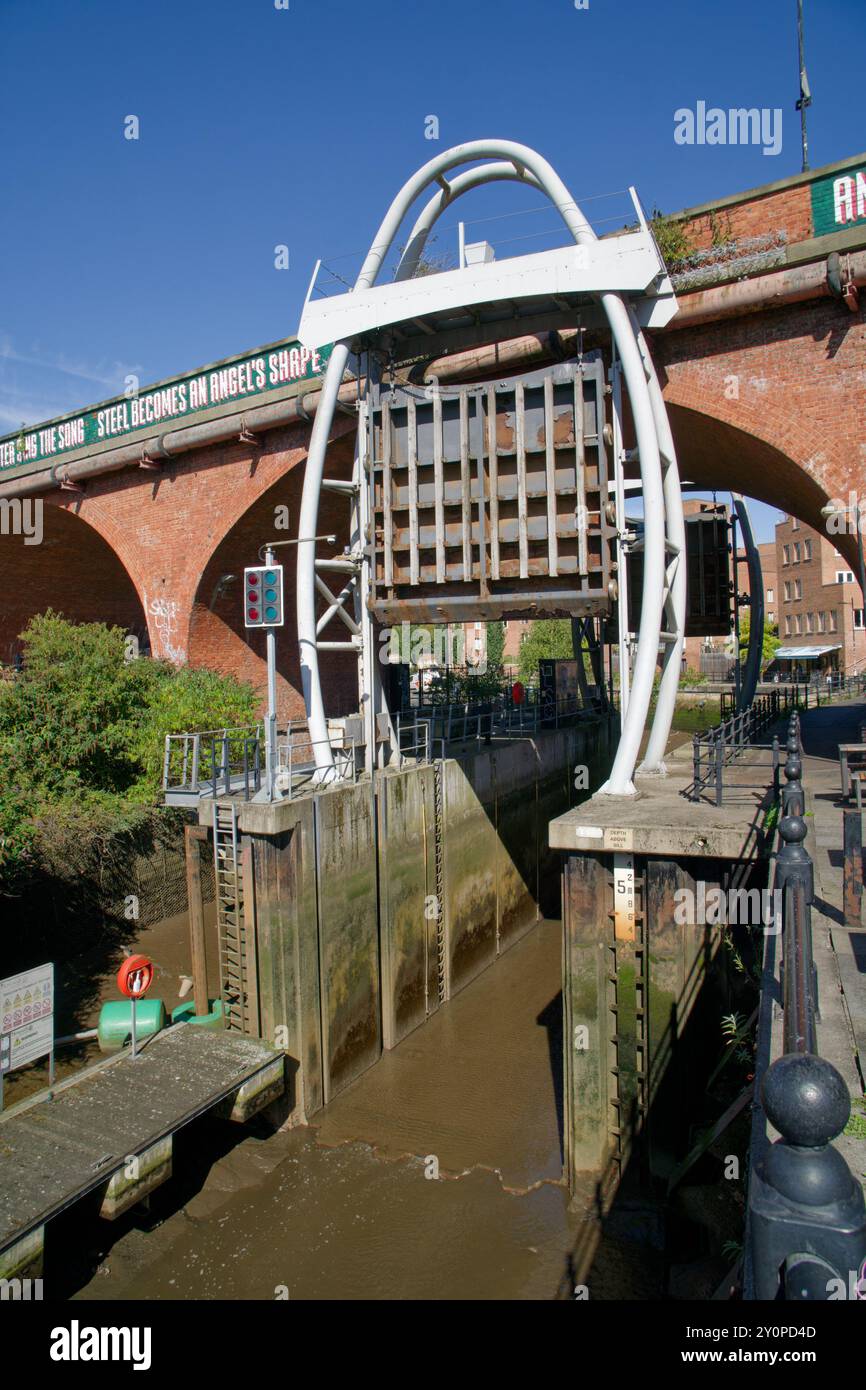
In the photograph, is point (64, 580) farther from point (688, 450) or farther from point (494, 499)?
point (494, 499)

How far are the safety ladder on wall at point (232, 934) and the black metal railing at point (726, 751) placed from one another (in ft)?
19.7

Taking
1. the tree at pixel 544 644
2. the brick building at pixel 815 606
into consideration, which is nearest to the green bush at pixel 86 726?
the tree at pixel 544 644

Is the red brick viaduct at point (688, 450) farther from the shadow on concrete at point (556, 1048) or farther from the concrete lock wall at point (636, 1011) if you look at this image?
the shadow on concrete at point (556, 1048)

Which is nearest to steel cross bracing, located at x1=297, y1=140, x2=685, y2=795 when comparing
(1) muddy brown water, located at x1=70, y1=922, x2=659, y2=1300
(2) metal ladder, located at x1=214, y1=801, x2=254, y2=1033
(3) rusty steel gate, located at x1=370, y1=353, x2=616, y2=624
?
(3) rusty steel gate, located at x1=370, y1=353, x2=616, y2=624

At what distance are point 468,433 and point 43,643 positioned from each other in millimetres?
10465

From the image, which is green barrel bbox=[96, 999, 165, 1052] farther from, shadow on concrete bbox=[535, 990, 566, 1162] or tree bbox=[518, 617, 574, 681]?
tree bbox=[518, 617, 574, 681]

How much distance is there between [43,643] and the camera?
1817 cm

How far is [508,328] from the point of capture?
13891 mm

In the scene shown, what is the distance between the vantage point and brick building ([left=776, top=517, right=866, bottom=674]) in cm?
5097

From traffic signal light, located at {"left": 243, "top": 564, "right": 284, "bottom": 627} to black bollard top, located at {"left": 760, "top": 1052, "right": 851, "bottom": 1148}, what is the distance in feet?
31.4

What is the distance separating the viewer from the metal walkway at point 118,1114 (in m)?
7.71
